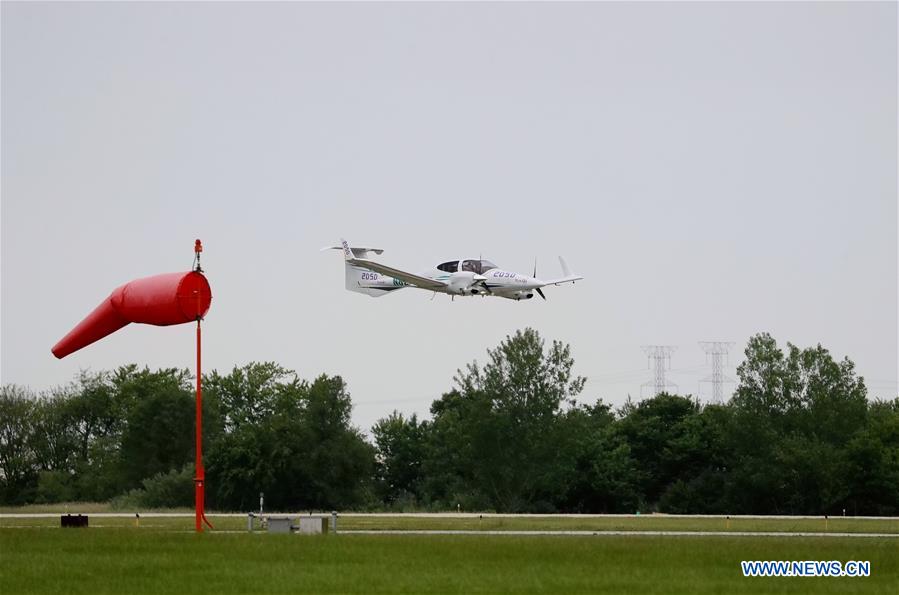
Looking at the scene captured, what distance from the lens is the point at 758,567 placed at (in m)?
37.3

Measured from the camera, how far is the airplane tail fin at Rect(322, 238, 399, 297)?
212 feet

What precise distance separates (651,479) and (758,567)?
62273 millimetres

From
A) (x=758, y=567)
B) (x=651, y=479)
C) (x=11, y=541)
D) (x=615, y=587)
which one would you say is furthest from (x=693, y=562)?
(x=651, y=479)

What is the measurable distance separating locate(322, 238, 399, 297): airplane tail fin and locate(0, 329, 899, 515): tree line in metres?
23.7

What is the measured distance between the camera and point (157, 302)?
49781 millimetres

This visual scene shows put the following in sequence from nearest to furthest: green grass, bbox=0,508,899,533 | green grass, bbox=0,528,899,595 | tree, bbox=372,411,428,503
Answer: green grass, bbox=0,528,899,595
green grass, bbox=0,508,899,533
tree, bbox=372,411,428,503

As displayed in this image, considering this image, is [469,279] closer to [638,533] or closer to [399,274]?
[399,274]

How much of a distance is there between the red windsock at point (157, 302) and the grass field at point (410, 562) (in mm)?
7387

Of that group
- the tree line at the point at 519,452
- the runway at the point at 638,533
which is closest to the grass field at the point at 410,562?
the runway at the point at 638,533

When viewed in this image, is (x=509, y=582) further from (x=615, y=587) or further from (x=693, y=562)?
(x=693, y=562)

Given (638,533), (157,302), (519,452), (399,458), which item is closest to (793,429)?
(519,452)

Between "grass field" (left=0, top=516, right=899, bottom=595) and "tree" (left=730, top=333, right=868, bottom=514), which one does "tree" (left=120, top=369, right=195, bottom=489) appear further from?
"grass field" (left=0, top=516, right=899, bottom=595)

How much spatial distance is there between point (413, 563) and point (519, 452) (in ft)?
193

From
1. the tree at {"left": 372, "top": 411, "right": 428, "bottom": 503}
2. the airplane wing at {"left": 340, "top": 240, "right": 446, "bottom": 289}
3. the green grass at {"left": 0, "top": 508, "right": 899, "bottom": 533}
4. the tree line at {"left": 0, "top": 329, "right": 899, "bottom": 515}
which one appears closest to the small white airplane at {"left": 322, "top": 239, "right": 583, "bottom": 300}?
the airplane wing at {"left": 340, "top": 240, "right": 446, "bottom": 289}
